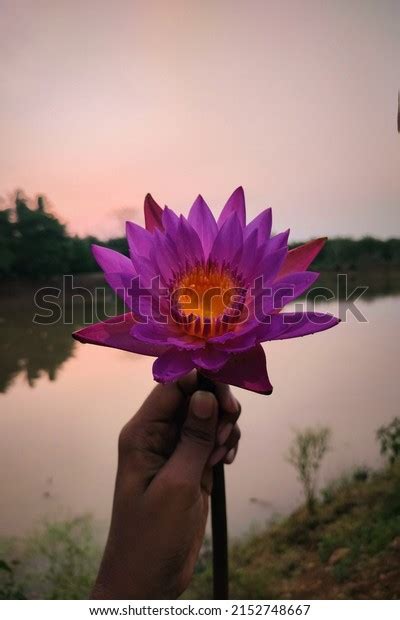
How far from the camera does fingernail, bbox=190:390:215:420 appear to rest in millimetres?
523

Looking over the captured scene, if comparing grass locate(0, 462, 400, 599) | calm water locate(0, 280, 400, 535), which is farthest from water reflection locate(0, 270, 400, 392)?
grass locate(0, 462, 400, 599)

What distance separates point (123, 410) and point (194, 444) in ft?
1.32

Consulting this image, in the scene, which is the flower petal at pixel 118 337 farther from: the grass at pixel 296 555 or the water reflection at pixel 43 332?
the grass at pixel 296 555

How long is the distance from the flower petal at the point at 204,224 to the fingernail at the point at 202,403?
0.49 feet

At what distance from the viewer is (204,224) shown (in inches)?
21.6

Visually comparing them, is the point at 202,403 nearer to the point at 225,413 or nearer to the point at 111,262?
the point at 225,413

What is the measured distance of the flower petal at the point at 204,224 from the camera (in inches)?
21.5

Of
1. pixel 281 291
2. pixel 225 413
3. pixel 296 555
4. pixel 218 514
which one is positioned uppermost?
pixel 281 291

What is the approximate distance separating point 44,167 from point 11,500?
591 millimetres

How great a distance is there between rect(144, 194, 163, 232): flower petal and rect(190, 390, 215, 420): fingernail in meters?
0.18

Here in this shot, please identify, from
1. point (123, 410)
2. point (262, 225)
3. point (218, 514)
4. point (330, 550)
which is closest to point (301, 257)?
point (262, 225)

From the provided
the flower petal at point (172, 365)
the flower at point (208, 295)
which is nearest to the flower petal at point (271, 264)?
the flower at point (208, 295)
